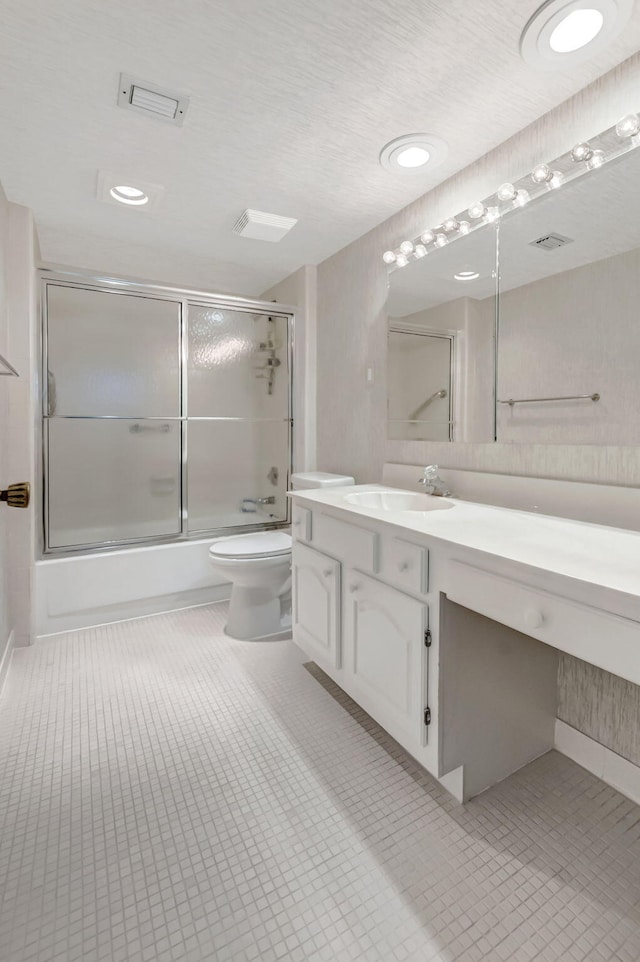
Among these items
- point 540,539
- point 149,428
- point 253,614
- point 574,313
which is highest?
point 574,313

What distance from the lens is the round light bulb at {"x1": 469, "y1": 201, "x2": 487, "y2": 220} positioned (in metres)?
1.69

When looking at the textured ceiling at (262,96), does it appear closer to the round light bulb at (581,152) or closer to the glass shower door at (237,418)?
the round light bulb at (581,152)

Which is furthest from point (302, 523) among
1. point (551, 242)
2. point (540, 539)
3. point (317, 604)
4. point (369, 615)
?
point (551, 242)

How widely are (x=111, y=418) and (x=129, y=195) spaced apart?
3.82 ft

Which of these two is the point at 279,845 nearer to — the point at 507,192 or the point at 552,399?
the point at 552,399

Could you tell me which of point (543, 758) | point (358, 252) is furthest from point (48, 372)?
point (543, 758)

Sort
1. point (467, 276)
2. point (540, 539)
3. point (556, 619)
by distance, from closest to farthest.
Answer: point (556, 619), point (540, 539), point (467, 276)

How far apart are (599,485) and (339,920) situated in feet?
4.26

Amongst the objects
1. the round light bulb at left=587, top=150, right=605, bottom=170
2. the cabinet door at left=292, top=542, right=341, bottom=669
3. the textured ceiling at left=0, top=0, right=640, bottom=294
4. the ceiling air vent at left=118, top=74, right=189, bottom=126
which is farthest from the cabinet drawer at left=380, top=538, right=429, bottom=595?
the ceiling air vent at left=118, top=74, right=189, bottom=126

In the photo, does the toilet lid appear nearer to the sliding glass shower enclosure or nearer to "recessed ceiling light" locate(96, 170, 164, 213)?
the sliding glass shower enclosure

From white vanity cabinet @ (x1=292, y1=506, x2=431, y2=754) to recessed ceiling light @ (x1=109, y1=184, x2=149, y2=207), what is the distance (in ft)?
5.24

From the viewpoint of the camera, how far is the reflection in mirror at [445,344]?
173 cm

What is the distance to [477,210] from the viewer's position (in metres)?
1.70

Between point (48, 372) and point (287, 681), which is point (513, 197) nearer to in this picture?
point (287, 681)
